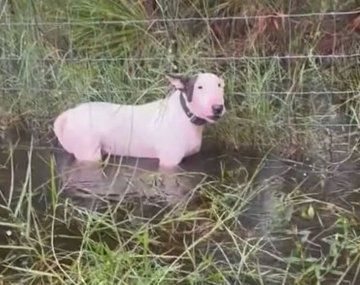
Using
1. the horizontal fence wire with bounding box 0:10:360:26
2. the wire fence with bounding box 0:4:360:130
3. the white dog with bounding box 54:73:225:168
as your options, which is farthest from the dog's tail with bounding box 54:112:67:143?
the horizontal fence wire with bounding box 0:10:360:26

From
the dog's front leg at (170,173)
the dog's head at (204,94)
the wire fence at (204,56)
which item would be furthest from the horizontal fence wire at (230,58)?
the dog's front leg at (170,173)

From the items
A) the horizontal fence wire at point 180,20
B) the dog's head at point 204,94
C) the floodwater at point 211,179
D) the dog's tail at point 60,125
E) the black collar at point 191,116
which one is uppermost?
the horizontal fence wire at point 180,20

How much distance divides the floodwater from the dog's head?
8.0 inches

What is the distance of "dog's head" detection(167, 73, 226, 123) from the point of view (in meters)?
3.17

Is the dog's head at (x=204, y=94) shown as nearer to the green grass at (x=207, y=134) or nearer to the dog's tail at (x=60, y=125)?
the green grass at (x=207, y=134)

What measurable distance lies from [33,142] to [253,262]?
1598 mm

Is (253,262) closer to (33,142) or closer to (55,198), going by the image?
(55,198)

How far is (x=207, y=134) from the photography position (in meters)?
3.58

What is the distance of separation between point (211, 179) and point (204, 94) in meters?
0.31

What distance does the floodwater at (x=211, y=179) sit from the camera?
102 inches

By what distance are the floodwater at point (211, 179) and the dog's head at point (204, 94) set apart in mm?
202

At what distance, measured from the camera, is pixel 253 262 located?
2303mm

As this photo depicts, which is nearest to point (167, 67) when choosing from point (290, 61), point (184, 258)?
point (290, 61)

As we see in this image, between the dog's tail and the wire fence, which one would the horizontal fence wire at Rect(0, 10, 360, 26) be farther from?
the dog's tail
